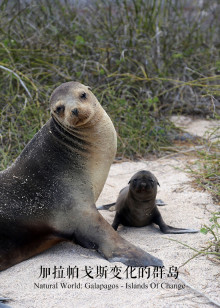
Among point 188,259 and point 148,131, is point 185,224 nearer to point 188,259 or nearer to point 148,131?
point 188,259

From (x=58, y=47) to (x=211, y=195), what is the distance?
11.5ft

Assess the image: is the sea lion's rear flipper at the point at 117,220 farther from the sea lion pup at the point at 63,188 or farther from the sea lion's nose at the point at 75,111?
the sea lion's nose at the point at 75,111

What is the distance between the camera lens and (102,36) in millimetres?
7707

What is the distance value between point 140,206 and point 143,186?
0.21 metres

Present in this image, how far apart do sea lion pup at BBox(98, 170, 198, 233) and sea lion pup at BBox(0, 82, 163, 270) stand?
A: 338 millimetres

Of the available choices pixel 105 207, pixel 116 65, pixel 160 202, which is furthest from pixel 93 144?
pixel 116 65

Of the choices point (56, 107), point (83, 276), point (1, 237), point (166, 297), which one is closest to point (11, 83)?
point (56, 107)

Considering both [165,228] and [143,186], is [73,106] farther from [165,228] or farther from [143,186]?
[165,228]

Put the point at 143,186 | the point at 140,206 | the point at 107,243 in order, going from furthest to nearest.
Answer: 1. the point at 140,206
2. the point at 143,186
3. the point at 107,243

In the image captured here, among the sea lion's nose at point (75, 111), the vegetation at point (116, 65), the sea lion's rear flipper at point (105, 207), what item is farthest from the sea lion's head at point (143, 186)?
the vegetation at point (116, 65)

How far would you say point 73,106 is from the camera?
12.2 ft

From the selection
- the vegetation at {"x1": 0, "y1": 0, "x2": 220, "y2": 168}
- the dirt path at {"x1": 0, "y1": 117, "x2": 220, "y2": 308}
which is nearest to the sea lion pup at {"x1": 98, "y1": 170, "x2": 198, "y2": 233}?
the dirt path at {"x1": 0, "y1": 117, "x2": 220, "y2": 308}

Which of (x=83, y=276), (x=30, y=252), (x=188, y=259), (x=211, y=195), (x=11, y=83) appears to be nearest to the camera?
(x=83, y=276)

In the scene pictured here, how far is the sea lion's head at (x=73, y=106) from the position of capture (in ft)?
12.3
